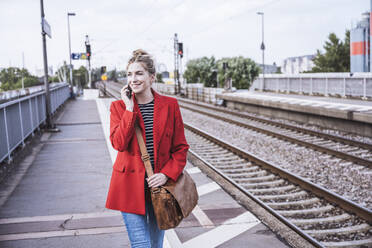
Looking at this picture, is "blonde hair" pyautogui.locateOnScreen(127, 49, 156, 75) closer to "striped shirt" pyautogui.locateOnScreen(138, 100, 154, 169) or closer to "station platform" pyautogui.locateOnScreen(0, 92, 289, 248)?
"striped shirt" pyautogui.locateOnScreen(138, 100, 154, 169)

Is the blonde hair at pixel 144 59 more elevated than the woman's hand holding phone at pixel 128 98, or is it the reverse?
the blonde hair at pixel 144 59

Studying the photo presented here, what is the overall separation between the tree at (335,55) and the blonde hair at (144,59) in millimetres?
62678

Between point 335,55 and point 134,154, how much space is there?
207ft

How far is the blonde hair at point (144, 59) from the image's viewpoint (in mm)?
2758

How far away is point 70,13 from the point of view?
41594 mm

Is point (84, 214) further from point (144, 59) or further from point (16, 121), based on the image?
point (16, 121)

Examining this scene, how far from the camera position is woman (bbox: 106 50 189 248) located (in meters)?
2.73

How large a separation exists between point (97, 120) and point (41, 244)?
44.1 ft

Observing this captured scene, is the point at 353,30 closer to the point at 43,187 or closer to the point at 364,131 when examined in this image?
the point at 364,131

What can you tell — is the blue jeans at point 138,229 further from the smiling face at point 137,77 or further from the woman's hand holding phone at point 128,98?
the smiling face at point 137,77

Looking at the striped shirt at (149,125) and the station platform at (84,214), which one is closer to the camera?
the striped shirt at (149,125)

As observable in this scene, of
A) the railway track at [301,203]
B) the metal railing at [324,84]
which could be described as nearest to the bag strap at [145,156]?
the railway track at [301,203]

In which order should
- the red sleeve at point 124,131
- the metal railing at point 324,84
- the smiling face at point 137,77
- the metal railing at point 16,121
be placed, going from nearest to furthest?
the red sleeve at point 124,131 < the smiling face at point 137,77 < the metal railing at point 16,121 < the metal railing at point 324,84

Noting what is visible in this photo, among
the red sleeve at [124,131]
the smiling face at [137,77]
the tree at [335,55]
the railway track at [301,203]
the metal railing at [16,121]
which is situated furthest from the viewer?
the tree at [335,55]
